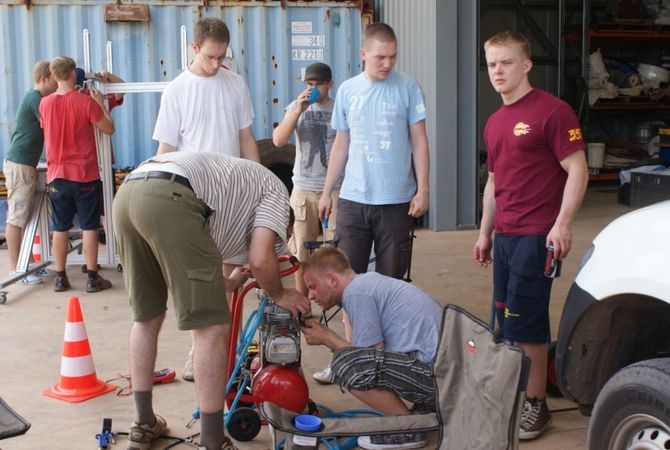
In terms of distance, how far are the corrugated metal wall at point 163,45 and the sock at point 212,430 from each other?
6730 mm

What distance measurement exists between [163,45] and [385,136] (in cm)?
573

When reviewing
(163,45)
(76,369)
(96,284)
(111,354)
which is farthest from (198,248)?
(163,45)

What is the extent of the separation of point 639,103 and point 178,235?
12904 millimetres

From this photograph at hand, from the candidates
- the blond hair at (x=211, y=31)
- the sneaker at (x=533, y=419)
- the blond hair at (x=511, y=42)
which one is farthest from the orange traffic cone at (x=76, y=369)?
the blond hair at (x=511, y=42)

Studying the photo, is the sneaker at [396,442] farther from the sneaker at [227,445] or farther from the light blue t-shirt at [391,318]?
the sneaker at [227,445]

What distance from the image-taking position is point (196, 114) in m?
4.77

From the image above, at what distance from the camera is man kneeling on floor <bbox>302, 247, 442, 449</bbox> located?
3.72 metres

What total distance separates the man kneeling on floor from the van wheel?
3.31 feet

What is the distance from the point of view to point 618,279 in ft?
9.20

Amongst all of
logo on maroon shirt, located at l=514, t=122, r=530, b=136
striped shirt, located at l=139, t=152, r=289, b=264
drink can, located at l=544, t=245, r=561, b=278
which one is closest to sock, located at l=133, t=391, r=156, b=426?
striped shirt, located at l=139, t=152, r=289, b=264

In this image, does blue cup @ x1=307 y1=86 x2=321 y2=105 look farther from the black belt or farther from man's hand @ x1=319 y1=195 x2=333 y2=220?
the black belt

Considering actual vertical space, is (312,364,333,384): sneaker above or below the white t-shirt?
below

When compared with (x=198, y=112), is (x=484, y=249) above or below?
below

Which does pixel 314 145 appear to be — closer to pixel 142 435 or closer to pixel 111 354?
pixel 111 354
